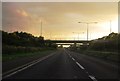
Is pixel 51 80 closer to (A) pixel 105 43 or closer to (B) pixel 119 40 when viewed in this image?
(B) pixel 119 40

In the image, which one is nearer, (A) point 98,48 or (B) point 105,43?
(B) point 105,43

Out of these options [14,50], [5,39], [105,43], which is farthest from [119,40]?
[5,39]

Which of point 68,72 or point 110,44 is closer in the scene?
point 68,72

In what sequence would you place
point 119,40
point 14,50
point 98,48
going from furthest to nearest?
point 98,48 → point 119,40 → point 14,50

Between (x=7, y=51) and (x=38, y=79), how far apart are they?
4595 centimetres

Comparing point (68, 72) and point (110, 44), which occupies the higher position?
point (110, 44)

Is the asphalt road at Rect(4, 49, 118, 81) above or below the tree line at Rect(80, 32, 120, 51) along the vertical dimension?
below

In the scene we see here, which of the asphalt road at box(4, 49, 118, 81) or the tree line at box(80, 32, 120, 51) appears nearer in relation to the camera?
the asphalt road at box(4, 49, 118, 81)

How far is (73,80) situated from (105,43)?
268ft

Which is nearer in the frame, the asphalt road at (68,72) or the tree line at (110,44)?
the asphalt road at (68,72)

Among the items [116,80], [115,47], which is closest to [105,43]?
Answer: [115,47]

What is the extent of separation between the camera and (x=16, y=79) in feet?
45.7

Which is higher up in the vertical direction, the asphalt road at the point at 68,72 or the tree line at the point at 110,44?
the tree line at the point at 110,44

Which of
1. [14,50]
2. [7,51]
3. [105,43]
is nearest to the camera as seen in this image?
[7,51]
